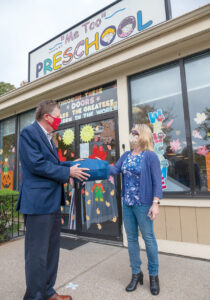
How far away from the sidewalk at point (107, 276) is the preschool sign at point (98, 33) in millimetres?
3328

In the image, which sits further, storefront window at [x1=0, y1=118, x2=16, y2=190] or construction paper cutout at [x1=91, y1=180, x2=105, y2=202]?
storefront window at [x1=0, y1=118, x2=16, y2=190]

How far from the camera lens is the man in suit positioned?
1577 millimetres

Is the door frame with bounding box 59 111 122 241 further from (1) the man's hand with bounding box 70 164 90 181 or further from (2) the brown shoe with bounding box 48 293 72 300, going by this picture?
(1) the man's hand with bounding box 70 164 90 181

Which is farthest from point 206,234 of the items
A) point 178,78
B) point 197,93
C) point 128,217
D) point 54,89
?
point 54,89

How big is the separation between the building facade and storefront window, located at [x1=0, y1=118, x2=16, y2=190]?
4.84 feet

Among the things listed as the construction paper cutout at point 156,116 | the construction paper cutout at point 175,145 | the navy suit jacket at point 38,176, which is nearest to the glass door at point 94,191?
the construction paper cutout at point 156,116

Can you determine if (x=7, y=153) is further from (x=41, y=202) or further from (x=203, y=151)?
(x=203, y=151)

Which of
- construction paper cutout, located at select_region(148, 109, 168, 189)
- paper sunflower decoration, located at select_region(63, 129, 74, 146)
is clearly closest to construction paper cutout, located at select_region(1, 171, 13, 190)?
paper sunflower decoration, located at select_region(63, 129, 74, 146)

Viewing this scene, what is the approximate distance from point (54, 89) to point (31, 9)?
10.4 feet

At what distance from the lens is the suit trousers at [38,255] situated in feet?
5.12

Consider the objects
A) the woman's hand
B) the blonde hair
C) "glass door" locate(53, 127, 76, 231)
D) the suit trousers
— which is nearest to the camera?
the suit trousers

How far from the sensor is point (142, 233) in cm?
203

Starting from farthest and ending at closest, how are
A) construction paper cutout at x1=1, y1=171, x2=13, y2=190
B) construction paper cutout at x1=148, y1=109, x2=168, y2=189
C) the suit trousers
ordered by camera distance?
1. construction paper cutout at x1=1, y1=171, x2=13, y2=190
2. construction paper cutout at x1=148, y1=109, x2=168, y2=189
3. the suit trousers

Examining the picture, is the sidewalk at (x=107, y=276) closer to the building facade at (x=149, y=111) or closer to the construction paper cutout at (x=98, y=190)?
the building facade at (x=149, y=111)
